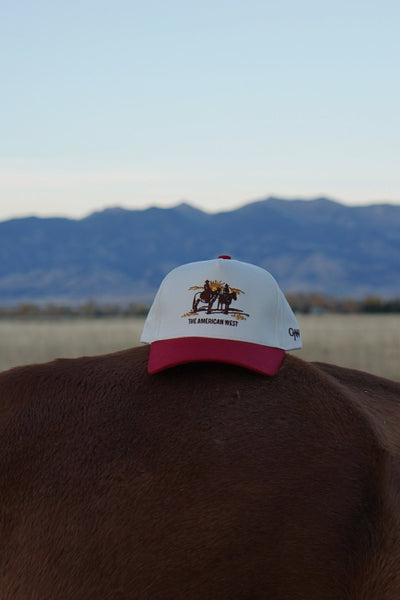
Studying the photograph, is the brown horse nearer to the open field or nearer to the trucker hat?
the trucker hat

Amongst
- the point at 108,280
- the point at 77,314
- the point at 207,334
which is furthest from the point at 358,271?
the point at 207,334

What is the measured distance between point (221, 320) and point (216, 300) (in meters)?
0.06

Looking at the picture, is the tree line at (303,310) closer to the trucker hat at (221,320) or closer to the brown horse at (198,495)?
the trucker hat at (221,320)

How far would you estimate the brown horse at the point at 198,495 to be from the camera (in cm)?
198

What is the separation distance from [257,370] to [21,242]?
17625 cm

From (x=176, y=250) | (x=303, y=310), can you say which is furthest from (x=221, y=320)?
(x=176, y=250)

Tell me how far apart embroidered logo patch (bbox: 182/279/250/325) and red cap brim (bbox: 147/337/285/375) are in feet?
0.25

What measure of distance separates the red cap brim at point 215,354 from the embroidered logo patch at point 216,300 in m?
0.08

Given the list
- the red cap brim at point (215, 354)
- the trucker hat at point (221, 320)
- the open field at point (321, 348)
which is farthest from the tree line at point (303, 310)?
the red cap brim at point (215, 354)

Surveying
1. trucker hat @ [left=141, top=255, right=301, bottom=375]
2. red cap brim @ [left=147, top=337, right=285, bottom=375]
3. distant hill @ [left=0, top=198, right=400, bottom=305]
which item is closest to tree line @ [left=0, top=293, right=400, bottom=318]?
distant hill @ [left=0, top=198, right=400, bottom=305]

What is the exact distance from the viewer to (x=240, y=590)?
1.98 m

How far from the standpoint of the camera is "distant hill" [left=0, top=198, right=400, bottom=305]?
144500 millimetres

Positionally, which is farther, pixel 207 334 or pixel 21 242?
pixel 21 242

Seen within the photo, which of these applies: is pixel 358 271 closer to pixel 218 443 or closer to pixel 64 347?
pixel 64 347
